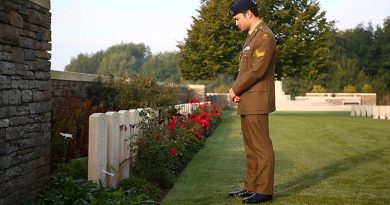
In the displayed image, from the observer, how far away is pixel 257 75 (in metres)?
4.46

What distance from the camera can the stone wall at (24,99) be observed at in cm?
366

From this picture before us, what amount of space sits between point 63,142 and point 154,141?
1.06 m

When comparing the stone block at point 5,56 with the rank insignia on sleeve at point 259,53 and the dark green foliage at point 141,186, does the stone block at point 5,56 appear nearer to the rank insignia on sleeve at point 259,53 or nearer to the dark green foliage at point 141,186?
the dark green foliage at point 141,186

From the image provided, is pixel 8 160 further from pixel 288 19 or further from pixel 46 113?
pixel 288 19

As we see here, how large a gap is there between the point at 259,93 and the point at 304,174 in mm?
2396

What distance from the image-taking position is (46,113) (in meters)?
4.45

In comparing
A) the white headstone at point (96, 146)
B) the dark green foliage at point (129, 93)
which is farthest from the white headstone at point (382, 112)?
the white headstone at point (96, 146)

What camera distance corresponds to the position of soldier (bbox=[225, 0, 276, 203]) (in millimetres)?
4492

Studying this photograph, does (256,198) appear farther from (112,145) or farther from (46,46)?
(46,46)

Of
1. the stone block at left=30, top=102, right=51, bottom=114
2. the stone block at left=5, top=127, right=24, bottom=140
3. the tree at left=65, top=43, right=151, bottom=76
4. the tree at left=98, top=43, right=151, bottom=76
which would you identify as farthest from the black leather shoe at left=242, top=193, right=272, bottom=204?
the tree at left=65, top=43, right=151, bottom=76

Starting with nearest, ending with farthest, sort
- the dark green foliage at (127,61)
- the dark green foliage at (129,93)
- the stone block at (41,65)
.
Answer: the stone block at (41,65), the dark green foliage at (129,93), the dark green foliage at (127,61)

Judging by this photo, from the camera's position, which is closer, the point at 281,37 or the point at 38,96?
the point at 38,96

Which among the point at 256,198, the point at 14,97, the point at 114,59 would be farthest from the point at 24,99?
the point at 114,59

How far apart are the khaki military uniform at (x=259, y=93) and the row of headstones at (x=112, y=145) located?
130cm
